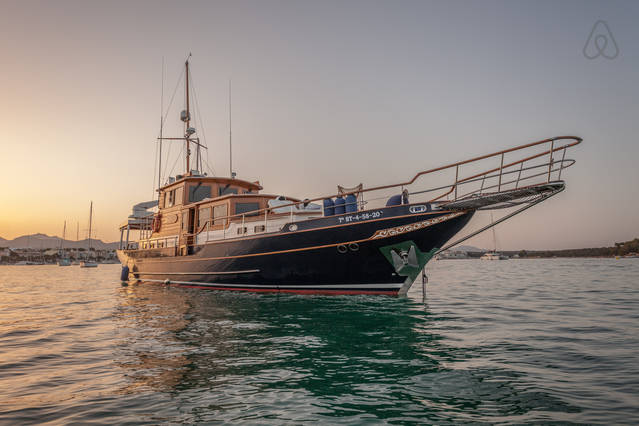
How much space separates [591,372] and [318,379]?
3387 millimetres

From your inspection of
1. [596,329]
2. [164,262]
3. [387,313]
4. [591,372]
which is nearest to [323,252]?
[387,313]

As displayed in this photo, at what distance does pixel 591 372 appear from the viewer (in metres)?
4.58

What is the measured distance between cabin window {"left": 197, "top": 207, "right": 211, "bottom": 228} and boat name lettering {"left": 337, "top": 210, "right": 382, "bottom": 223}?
7009 mm

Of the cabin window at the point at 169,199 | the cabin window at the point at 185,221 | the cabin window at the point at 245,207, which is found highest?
the cabin window at the point at 169,199

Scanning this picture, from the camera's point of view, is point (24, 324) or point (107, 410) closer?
point (107, 410)

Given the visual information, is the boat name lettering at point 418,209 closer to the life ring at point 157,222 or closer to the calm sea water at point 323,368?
the calm sea water at point 323,368

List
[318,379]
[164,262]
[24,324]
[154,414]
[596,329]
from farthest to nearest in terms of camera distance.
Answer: [164,262], [24,324], [596,329], [318,379], [154,414]

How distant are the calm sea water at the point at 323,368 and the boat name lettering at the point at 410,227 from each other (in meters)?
2.35

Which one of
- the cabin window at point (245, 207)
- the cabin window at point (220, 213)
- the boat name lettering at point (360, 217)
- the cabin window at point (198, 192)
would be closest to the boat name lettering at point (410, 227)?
the boat name lettering at point (360, 217)

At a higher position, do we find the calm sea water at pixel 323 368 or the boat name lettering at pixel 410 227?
the boat name lettering at pixel 410 227

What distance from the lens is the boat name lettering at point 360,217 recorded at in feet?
35.8

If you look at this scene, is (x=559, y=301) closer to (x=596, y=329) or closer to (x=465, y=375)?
(x=596, y=329)

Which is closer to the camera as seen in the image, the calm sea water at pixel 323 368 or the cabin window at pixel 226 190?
the calm sea water at pixel 323 368

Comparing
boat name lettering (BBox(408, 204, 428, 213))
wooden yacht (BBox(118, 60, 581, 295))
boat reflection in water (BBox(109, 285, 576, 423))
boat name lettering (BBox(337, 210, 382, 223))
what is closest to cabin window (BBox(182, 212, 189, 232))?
wooden yacht (BBox(118, 60, 581, 295))
